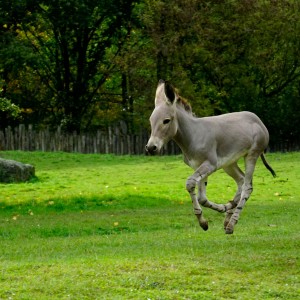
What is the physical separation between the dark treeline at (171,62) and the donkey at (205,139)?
3224 cm

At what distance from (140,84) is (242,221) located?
107ft

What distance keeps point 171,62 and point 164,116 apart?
124 ft

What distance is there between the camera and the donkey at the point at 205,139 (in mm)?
13680

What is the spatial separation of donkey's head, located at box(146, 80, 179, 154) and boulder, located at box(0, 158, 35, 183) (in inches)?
666

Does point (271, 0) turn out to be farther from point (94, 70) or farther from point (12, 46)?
point (12, 46)

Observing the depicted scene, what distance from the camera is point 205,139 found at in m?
14.2

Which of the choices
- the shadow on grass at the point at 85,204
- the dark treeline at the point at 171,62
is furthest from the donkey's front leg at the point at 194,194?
the dark treeline at the point at 171,62

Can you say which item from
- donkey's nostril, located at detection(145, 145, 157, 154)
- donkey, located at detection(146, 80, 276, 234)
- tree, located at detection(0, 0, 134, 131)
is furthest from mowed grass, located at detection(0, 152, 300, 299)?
tree, located at detection(0, 0, 134, 131)

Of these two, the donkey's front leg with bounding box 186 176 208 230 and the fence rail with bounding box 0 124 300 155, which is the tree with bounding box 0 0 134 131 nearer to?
the fence rail with bounding box 0 124 300 155

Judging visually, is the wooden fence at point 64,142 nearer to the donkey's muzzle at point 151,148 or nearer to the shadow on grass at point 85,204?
the shadow on grass at point 85,204

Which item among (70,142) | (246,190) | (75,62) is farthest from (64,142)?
(246,190)

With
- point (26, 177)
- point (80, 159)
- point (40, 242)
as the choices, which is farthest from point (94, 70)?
point (40, 242)

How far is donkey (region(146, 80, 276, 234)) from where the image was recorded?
13.7 meters

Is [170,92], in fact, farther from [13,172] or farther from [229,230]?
[13,172]
